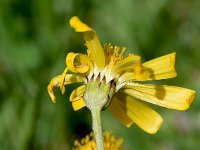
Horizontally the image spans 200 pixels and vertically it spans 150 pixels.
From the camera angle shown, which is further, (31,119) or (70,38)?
(70,38)

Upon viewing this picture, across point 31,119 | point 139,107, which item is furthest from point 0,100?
point 139,107

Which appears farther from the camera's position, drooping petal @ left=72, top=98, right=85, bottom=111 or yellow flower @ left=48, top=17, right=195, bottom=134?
drooping petal @ left=72, top=98, right=85, bottom=111

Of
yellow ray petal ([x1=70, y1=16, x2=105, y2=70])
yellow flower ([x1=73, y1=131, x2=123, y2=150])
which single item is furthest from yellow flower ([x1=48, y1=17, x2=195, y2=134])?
yellow flower ([x1=73, y1=131, x2=123, y2=150])

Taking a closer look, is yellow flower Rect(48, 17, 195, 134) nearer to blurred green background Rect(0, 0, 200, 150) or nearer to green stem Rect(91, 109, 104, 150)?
green stem Rect(91, 109, 104, 150)

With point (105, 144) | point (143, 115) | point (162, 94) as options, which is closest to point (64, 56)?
point (105, 144)

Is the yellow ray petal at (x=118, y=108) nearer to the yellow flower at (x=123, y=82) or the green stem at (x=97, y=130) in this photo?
the yellow flower at (x=123, y=82)

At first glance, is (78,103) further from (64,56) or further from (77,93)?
(64,56)

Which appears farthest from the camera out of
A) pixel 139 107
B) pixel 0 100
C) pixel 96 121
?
pixel 0 100

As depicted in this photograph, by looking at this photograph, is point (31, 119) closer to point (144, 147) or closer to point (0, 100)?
point (0, 100)

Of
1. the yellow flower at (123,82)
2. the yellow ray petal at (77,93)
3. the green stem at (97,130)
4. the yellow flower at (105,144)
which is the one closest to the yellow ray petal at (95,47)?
the yellow flower at (123,82)
